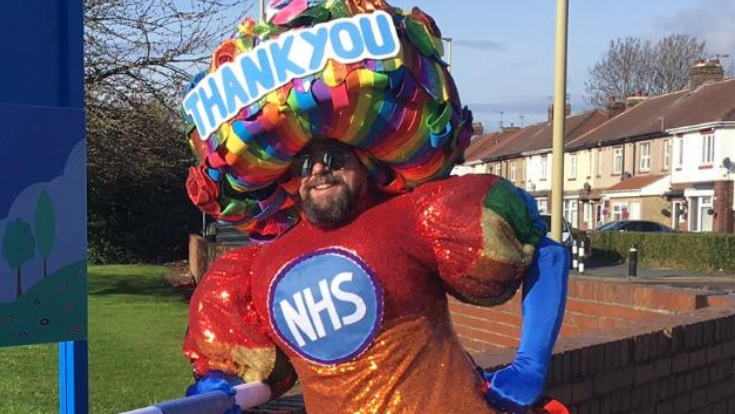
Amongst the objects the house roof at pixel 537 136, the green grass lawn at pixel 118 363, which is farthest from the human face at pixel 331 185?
the house roof at pixel 537 136

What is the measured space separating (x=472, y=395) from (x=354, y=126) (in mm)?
679

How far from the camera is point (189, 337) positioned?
7.05ft

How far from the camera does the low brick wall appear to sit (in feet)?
11.5

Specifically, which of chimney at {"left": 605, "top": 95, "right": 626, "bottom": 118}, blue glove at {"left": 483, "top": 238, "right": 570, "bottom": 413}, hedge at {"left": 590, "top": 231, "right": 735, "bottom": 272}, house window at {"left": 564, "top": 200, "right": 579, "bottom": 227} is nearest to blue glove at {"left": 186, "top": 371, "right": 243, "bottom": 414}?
blue glove at {"left": 483, "top": 238, "right": 570, "bottom": 413}

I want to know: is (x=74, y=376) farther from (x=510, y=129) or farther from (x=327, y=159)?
(x=510, y=129)

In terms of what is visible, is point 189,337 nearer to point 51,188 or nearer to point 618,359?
point 51,188

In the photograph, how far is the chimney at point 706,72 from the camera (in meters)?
37.7

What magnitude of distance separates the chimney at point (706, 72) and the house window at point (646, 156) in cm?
361

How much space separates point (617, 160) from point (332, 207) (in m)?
39.8

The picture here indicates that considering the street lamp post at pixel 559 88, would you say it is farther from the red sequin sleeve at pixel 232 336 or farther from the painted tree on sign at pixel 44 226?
the painted tree on sign at pixel 44 226

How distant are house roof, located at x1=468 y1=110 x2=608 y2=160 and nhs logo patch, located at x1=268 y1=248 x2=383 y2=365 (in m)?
40.2

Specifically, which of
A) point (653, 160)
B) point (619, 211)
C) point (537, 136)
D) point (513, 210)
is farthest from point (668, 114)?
point (513, 210)

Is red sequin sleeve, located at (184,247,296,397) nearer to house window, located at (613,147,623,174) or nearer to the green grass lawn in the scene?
the green grass lawn

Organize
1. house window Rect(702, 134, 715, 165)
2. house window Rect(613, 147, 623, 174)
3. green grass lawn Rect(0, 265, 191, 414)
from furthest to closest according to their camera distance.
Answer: house window Rect(613, 147, 623, 174) → house window Rect(702, 134, 715, 165) → green grass lawn Rect(0, 265, 191, 414)
